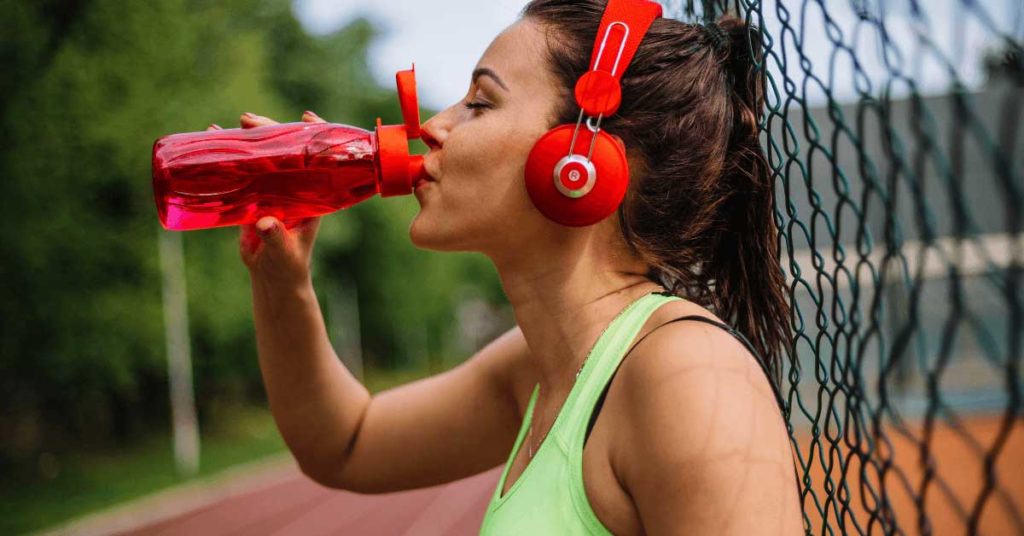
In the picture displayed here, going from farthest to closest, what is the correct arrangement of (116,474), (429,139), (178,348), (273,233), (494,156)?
(178,348) < (116,474) < (273,233) < (429,139) < (494,156)

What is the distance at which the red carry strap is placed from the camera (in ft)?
5.09

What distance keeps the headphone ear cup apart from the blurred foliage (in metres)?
7.67

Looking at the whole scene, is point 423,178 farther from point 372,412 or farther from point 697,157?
point 372,412

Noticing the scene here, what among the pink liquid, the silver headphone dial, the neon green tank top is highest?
the silver headphone dial

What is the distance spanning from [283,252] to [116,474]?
12754 millimetres

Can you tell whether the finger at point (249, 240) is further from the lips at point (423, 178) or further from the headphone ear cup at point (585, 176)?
the headphone ear cup at point (585, 176)

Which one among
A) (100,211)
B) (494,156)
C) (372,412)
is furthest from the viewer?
(100,211)

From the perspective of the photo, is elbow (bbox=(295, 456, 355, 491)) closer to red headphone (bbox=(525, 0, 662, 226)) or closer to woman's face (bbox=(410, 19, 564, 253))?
woman's face (bbox=(410, 19, 564, 253))

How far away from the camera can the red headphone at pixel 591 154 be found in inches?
59.3

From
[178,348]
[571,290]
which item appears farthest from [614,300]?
[178,348]

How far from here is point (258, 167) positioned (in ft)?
5.85

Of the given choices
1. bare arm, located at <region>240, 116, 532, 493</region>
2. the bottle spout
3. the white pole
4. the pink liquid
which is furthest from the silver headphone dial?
the white pole

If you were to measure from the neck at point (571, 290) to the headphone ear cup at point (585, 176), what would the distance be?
134 millimetres

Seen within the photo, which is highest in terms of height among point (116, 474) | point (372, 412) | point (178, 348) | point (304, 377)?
point (304, 377)
